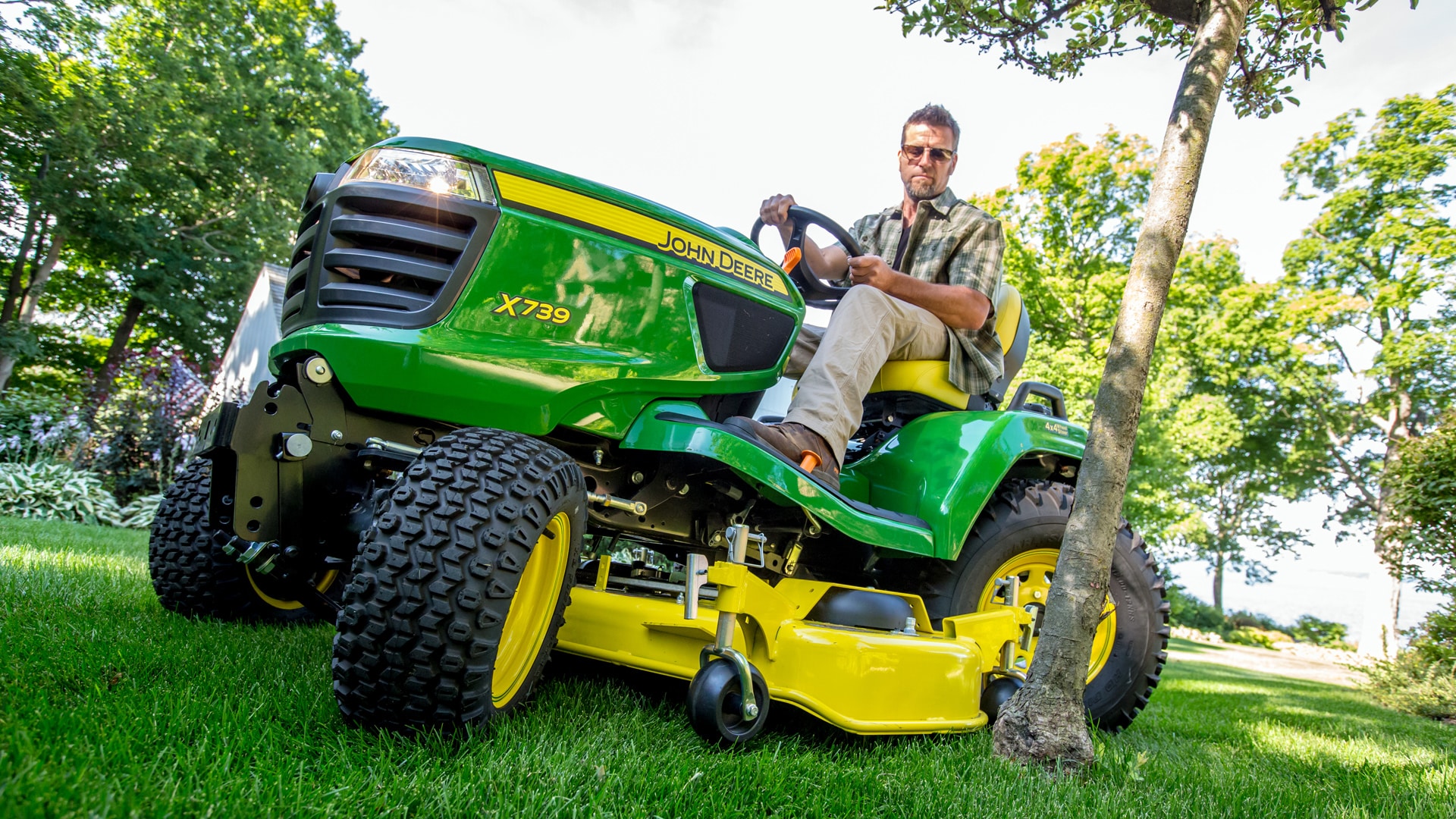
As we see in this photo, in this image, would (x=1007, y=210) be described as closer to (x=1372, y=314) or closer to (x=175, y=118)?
(x=1372, y=314)

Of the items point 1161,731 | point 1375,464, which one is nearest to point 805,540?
point 1161,731

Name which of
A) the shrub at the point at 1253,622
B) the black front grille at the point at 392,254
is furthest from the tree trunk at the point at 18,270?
the shrub at the point at 1253,622

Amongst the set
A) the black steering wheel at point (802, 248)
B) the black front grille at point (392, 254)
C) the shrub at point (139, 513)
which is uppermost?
the black steering wheel at point (802, 248)

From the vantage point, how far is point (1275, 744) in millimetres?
3377

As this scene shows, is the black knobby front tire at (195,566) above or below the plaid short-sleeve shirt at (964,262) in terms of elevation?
below

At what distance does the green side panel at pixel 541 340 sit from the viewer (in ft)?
6.31

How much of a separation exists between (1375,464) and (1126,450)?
1869 cm

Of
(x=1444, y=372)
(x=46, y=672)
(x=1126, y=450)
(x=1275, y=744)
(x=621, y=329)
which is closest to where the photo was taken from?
(x=46, y=672)

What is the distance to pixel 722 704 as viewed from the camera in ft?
6.31

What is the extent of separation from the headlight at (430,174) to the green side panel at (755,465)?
2.30ft

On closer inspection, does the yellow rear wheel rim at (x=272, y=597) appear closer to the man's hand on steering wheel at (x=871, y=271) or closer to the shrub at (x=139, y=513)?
the man's hand on steering wheel at (x=871, y=271)

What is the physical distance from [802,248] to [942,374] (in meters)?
0.73

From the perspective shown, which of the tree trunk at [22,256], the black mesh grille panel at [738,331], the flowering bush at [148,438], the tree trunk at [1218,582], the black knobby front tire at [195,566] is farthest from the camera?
the tree trunk at [1218,582]

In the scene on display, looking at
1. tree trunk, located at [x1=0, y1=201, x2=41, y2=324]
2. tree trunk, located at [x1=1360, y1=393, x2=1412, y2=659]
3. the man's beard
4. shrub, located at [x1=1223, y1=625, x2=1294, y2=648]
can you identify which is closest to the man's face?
the man's beard
